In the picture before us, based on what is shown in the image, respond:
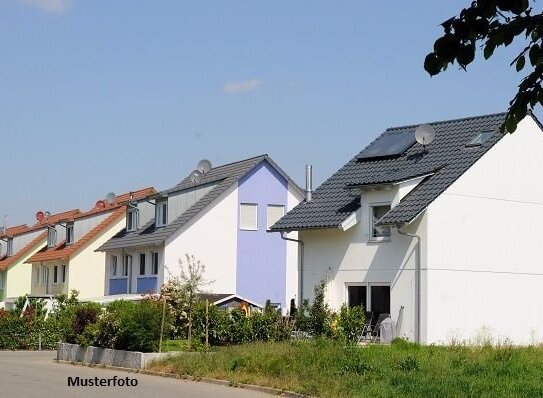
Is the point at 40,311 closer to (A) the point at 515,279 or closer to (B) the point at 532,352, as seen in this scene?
(A) the point at 515,279

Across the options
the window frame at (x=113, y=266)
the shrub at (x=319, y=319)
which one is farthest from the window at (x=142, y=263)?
the shrub at (x=319, y=319)

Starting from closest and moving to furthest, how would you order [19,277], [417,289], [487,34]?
1. [487,34]
2. [417,289]
3. [19,277]

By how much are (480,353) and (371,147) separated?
46.6ft

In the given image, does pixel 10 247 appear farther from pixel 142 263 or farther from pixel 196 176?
pixel 142 263

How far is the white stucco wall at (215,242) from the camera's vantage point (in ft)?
148

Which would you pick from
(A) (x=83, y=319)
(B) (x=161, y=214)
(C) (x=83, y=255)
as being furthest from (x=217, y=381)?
(C) (x=83, y=255)

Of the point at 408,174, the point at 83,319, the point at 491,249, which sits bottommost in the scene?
the point at 83,319

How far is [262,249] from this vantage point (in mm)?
46406

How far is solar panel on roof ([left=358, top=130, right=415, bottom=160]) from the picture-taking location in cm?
3231

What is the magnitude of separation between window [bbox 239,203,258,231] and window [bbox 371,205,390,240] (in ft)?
54.8

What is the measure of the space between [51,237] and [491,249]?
4014 cm

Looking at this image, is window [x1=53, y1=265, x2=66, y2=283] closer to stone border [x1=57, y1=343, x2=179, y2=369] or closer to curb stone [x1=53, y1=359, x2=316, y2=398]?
stone border [x1=57, y1=343, x2=179, y2=369]

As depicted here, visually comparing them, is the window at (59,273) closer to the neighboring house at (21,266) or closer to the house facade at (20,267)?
the neighboring house at (21,266)

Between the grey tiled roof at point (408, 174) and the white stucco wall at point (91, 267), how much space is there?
26209mm
